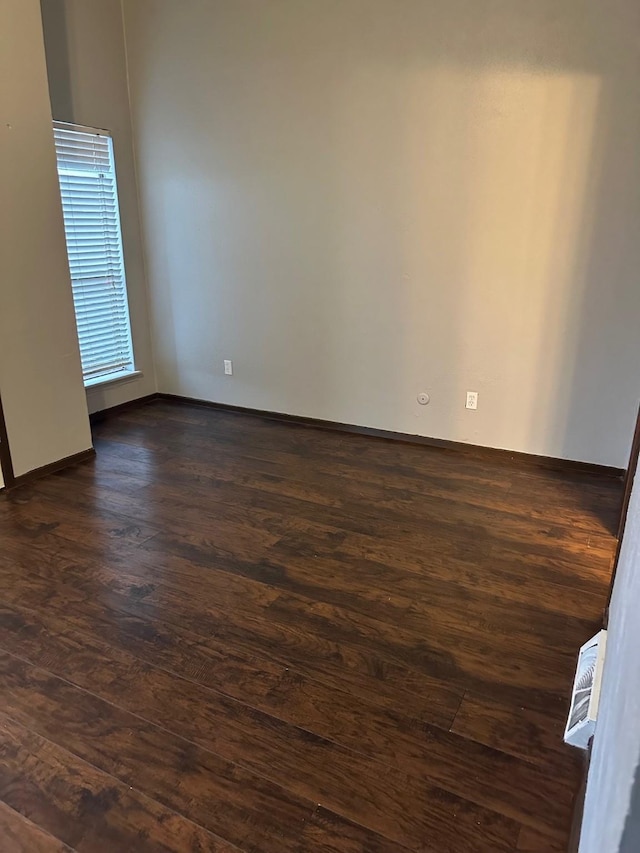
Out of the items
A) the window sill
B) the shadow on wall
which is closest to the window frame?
the window sill

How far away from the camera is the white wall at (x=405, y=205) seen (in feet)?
10.1

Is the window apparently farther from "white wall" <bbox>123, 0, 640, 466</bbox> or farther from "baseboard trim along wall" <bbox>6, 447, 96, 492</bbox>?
"baseboard trim along wall" <bbox>6, 447, 96, 492</bbox>

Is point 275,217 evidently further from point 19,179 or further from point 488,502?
point 488,502

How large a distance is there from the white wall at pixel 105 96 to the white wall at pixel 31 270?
0.78 metres

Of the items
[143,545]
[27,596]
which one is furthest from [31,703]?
[143,545]

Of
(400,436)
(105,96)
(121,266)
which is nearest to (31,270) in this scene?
(121,266)

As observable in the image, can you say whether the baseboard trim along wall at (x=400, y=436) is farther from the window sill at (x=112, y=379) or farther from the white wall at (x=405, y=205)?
the window sill at (x=112, y=379)

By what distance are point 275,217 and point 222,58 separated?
1051 millimetres

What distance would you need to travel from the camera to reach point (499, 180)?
3275mm

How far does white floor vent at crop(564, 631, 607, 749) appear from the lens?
1.59 m

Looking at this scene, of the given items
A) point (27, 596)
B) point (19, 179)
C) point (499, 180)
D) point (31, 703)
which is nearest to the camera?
point (31, 703)

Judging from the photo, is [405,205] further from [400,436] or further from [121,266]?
[121,266]

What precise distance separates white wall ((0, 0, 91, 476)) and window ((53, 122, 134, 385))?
2.52 feet

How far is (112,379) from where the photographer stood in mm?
4398
